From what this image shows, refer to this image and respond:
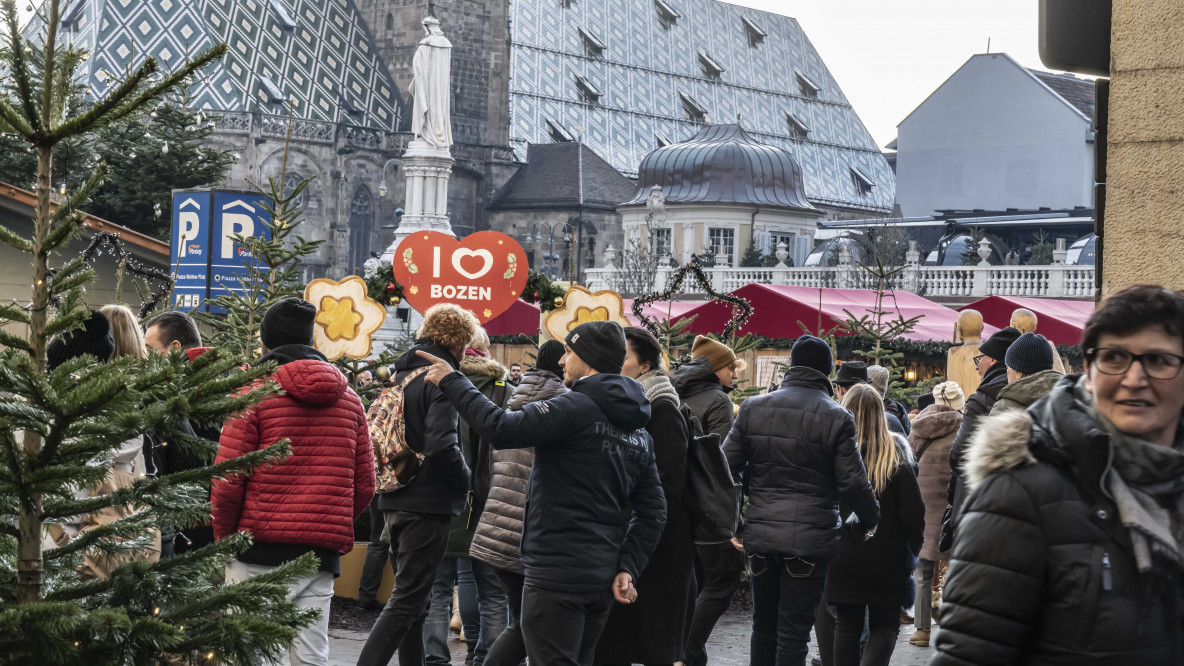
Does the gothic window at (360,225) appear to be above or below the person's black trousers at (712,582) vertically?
above

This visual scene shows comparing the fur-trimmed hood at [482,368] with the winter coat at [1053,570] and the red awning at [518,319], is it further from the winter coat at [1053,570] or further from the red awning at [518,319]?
the red awning at [518,319]

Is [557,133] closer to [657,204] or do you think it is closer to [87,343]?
[657,204]

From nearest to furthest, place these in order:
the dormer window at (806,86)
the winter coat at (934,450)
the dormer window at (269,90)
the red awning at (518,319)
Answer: the winter coat at (934,450) < the red awning at (518,319) < the dormer window at (269,90) < the dormer window at (806,86)

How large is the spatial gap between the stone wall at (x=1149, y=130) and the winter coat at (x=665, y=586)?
1.74 metres

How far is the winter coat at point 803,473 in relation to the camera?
6426 mm

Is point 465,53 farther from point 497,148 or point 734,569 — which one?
point 734,569

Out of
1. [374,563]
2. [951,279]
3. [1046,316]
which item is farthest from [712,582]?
[951,279]

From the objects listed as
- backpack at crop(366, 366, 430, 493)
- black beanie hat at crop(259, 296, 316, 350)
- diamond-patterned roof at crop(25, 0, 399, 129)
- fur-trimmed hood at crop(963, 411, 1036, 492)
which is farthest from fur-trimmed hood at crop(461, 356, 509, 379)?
diamond-patterned roof at crop(25, 0, 399, 129)

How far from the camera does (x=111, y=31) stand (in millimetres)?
58719

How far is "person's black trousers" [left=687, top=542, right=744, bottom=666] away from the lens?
282 inches

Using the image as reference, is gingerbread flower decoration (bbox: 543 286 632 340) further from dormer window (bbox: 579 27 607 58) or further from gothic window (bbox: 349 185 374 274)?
dormer window (bbox: 579 27 607 58)

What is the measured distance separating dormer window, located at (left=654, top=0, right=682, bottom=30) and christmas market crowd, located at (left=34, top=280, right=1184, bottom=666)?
263 ft

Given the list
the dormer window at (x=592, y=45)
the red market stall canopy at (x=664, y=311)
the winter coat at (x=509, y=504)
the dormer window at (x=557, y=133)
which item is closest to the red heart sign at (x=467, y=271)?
the red market stall canopy at (x=664, y=311)

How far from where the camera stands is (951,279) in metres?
45.8
